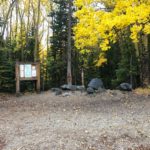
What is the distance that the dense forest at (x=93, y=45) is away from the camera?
13219 millimetres

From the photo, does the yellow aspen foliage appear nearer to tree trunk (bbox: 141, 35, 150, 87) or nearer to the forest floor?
tree trunk (bbox: 141, 35, 150, 87)

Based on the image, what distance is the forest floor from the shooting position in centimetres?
633

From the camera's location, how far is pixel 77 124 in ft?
25.9

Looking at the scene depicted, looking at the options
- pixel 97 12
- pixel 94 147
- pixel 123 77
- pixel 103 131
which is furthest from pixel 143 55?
pixel 94 147

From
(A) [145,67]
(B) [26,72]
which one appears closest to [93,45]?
(A) [145,67]

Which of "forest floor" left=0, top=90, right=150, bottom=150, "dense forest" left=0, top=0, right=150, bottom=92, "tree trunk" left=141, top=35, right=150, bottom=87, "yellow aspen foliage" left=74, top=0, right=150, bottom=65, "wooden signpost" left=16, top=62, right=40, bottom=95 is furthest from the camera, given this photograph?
"tree trunk" left=141, top=35, right=150, bottom=87

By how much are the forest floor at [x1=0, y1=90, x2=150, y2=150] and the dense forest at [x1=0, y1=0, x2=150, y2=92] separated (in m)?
3.55

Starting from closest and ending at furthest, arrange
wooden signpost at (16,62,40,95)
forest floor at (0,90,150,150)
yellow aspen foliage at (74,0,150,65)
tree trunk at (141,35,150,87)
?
forest floor at (0,90,150,150) < yellow aspen foliage at (74,0,150,65) < wooden signpost at (16,62,40,95) < tree trunk at (141,35,150,87)

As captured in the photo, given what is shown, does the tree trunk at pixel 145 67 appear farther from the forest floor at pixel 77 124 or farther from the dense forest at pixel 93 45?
the forest floor at pixel 77 124

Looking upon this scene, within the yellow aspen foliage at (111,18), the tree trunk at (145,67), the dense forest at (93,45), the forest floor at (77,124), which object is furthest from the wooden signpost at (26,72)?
the tree trunk at (145,67)

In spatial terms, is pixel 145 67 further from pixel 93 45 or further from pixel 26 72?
pixel 26 72

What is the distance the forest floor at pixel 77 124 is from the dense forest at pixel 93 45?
11.6 feet

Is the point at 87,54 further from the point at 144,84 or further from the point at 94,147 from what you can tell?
the point at 94,147

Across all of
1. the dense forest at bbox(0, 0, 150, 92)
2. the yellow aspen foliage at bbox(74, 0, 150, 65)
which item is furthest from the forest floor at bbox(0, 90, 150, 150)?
the dense forest at bbox(0, 0, 150, 92)
